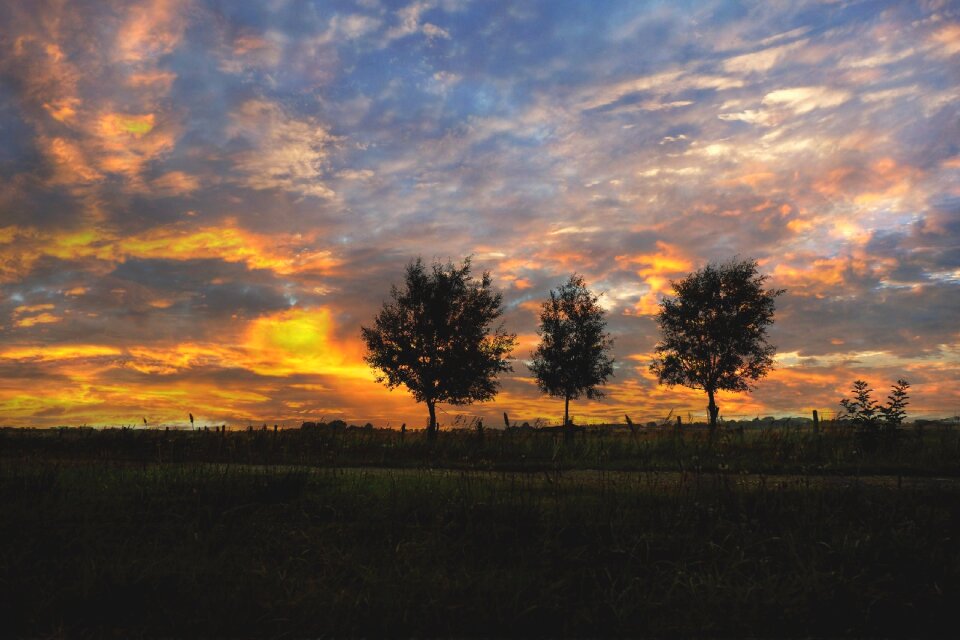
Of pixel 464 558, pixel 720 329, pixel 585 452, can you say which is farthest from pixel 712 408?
pixel 464 558

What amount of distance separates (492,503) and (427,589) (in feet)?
8.79

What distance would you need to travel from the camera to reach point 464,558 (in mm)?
7348

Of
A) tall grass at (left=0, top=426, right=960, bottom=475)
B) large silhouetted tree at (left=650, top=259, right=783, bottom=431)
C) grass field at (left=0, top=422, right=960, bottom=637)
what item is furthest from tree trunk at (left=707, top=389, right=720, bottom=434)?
grass field at (left=0, top=422, right=960, bottom=637)

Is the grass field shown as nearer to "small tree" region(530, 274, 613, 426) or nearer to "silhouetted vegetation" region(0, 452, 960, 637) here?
"silhouetted vegetation" region(0, 452, 960, 637)

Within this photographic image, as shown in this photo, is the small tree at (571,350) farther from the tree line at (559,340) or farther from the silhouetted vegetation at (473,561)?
the silhouetted vegetation at (473,561)

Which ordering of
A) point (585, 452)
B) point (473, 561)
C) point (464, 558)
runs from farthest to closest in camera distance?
1. point (585, 452)
2. point (464, 558)
3. point (473, 561)

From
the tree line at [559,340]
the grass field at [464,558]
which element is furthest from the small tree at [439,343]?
the grass field at [464,558]

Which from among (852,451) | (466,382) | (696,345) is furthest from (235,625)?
(696,345)

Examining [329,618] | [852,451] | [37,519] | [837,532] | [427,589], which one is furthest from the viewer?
[852,451]

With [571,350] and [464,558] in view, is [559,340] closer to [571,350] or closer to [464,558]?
[571,350]

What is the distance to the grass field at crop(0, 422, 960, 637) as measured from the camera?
5.89 metres

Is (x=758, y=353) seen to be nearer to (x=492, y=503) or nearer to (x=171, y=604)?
(x=492, y=503)

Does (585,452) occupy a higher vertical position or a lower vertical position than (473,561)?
higher

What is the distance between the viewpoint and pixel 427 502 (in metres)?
9.30
